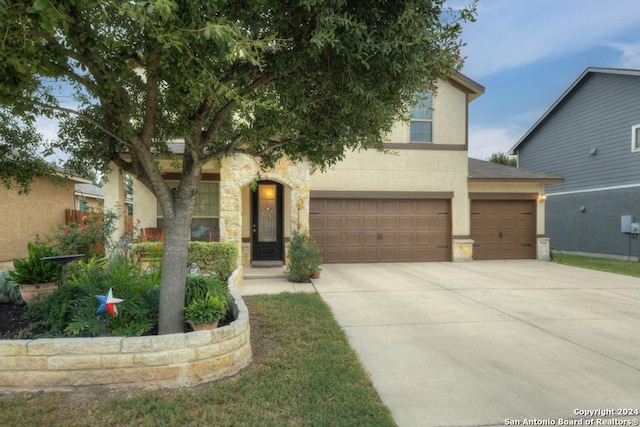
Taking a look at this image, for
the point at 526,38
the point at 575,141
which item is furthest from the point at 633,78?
the point at 526,38

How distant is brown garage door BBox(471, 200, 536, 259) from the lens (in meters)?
12.8

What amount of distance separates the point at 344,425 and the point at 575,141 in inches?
722

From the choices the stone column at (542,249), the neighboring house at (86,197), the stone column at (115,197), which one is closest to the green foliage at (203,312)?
the stone column at (115,197)

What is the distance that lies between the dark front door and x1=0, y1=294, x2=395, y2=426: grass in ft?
23.5

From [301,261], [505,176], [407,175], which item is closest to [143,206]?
[301,261]

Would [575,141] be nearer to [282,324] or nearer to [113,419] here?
[282,324]

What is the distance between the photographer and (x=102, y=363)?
3236 millimetres

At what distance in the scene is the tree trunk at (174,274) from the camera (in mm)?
3799

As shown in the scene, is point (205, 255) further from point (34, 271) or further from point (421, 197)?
point (421, 197)

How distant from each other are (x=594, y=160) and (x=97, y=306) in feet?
60.4

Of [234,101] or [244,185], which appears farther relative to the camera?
[244,185]

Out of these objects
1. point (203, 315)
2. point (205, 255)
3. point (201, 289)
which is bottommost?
point (203, 315)

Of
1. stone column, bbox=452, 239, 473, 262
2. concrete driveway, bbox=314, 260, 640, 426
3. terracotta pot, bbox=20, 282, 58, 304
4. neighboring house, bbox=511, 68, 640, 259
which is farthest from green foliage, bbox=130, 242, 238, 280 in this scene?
neighboring house, bbox=511, 68, 640, 259

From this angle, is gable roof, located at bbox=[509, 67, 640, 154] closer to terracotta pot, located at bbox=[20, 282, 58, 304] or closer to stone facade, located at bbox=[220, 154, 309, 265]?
stone facade, located at bbox=[220, 154, 309, 265]
